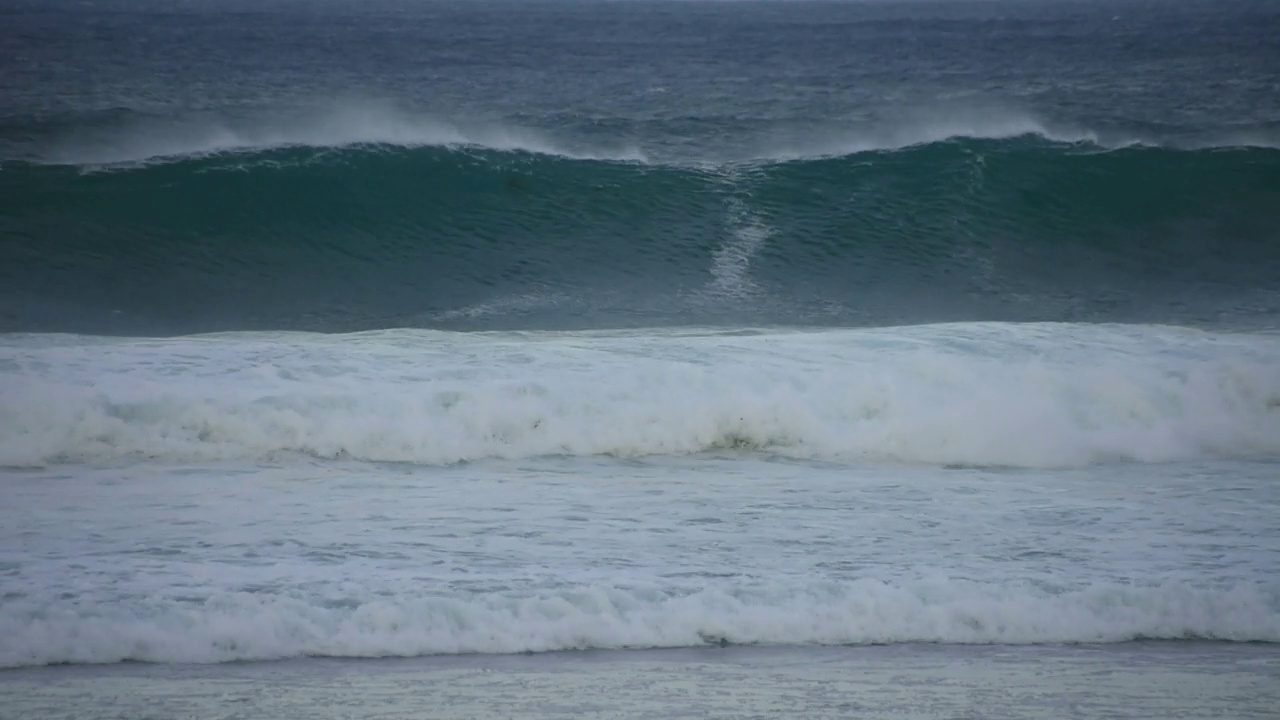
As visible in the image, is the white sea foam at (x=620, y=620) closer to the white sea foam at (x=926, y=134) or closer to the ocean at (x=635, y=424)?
the ocean at (x=635, y=424)

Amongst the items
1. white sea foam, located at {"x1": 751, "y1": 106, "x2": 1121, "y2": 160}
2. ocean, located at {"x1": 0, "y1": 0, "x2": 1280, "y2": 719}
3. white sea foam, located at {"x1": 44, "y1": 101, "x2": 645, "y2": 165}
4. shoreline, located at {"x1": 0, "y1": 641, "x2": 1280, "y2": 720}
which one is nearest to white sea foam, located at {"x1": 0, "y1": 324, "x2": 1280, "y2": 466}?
ocean, located at {"x1": 0, "y1": 0, "x2": 1280, "y2": 719}

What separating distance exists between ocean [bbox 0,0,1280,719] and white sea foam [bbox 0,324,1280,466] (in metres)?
0.02

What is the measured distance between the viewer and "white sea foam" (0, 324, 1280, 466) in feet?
19.1

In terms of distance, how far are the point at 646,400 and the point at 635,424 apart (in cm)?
19

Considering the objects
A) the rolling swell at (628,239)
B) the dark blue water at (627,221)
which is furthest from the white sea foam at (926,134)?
the rolling swell at (628,239)

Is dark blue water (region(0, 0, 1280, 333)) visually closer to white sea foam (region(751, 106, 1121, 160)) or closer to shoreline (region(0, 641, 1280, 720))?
white sea foam (region(751, 106, 1121, 160))

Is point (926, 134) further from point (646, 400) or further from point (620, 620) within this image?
point (620, 620)

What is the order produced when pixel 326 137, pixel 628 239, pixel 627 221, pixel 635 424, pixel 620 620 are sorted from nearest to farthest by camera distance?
pixel 620 620, pixel 635 424, pixel 628 239, pixel 627 221, pixel 326 137

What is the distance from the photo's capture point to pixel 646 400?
6.27 m

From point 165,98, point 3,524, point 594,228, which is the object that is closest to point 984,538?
point 3,524

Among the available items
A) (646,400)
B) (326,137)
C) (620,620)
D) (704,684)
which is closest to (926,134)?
(326,137)

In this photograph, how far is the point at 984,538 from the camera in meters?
4.76

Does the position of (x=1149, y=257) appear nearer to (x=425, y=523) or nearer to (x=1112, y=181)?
(x=1112, y=181)

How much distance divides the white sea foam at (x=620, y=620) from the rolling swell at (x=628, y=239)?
5.23 m
